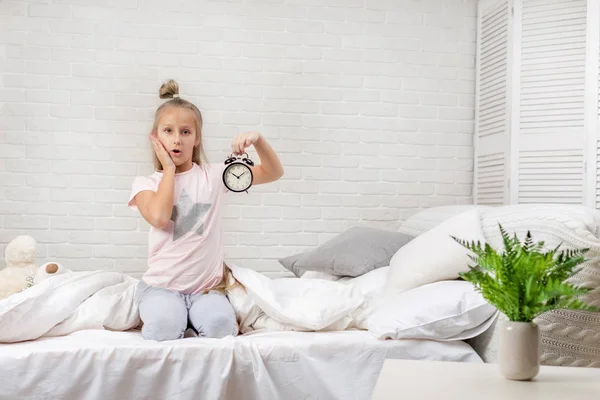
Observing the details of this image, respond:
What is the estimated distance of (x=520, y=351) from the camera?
1526 millimetres

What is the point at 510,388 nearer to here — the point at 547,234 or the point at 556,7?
the point at 547,234

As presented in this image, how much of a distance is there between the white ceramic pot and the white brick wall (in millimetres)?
2650

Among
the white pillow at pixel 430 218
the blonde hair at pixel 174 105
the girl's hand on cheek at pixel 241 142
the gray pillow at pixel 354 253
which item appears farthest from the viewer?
the white pillow at pixel 430 218

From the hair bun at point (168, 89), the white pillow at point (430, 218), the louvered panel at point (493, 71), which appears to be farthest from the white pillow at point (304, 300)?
the louvered panel at point (493, 71)

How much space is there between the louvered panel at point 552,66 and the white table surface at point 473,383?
2090mm

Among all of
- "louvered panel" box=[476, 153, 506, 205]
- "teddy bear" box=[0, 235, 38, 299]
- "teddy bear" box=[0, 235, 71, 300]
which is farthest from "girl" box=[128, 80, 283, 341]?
"louvered panel" box=[476, 153, 506, 205]

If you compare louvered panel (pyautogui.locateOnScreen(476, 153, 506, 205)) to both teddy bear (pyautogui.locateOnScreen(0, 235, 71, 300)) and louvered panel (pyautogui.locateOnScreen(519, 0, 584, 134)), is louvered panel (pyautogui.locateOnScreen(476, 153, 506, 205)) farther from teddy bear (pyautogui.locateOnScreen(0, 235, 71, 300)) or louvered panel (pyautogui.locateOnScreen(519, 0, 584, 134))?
teddy bear (pyautogui.locateOnScreen(0, 235, 71, 300))

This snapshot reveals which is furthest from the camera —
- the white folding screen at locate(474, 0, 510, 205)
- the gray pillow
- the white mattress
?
the white folding screen at locate(474, 0, 510, 205)

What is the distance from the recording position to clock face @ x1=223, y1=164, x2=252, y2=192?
2.69 m

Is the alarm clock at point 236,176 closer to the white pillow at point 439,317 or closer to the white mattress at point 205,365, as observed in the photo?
the white mattress at point 205,365

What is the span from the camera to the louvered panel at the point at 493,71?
3904mm

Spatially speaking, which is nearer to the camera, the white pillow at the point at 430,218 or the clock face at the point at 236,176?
the clock face at the point at 236,176

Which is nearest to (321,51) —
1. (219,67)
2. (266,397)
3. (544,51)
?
(219,67)

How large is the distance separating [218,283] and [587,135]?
1.77 meters
